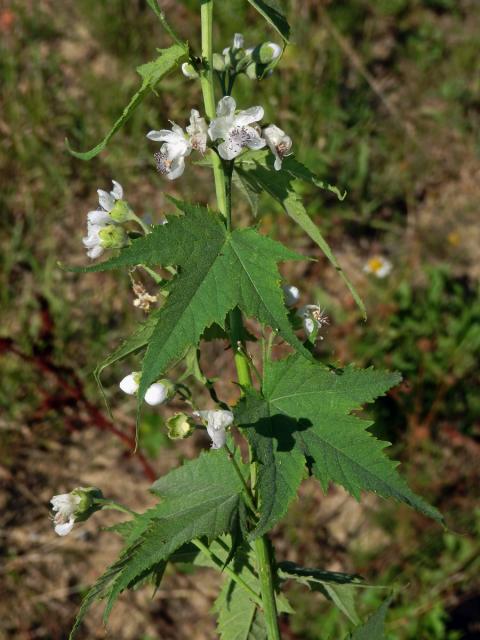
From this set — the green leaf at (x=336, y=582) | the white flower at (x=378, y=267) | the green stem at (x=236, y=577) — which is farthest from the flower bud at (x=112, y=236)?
the white flower at (x=378, y=267)

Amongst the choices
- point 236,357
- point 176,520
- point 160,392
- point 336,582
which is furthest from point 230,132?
point 336,582

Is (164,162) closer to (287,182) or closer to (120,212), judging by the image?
(120,212)

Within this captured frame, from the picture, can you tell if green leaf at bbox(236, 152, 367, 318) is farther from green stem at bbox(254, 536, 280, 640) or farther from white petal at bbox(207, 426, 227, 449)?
green stem at bbox(254, 536, 280, 640)

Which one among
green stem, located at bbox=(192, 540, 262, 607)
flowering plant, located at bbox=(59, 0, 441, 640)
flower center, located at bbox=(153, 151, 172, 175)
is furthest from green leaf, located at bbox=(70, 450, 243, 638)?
flower center, located at bbox=(153, 151, 172, 175)

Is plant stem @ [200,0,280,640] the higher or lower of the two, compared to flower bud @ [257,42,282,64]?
lower

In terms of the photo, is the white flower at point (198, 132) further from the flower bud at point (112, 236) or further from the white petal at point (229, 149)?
the flower bud at point (112, 236)

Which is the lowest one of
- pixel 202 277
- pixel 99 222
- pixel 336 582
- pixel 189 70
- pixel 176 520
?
pixel 336 582

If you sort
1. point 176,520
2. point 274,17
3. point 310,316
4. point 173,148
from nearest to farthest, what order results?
point 274,17 → point 176,520 → point 173,148 → point 310,316
